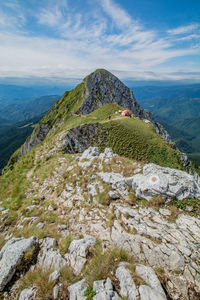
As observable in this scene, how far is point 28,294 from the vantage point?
16.0ft

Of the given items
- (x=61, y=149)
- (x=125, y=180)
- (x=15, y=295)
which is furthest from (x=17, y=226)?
(x=61, y=149)

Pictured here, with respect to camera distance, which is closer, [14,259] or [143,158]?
[14,259]

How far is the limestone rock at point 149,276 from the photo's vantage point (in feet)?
15.8

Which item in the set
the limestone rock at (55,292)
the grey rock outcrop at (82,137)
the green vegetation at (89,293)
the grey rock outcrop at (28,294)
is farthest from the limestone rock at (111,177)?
the grey rock outcrop at (82,137)

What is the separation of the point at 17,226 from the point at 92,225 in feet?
17.8

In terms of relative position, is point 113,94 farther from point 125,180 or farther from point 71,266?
point 71,266

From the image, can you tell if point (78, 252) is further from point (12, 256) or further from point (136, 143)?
point (136, 143)

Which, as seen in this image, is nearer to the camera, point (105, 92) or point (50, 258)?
point (50, 258)

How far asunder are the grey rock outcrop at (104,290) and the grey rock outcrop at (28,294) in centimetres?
226

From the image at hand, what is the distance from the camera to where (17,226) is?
9273 mm

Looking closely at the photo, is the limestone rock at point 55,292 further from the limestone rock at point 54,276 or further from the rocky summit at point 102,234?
the limestone rock at point 54,276

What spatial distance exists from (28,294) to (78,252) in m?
2.18

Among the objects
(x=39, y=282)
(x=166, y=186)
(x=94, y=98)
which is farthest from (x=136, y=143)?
(x=94, y=98)

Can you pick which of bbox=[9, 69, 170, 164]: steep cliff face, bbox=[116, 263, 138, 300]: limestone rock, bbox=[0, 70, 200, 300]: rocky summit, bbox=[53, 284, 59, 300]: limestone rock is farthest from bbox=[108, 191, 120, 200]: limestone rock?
bbox=[9, 69, 170, 164]: steep cliff face
